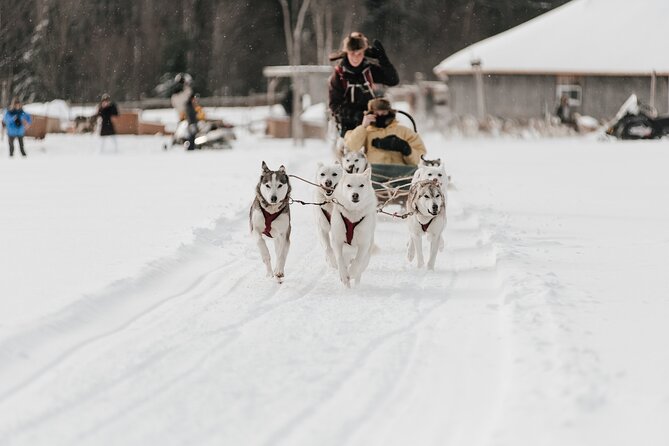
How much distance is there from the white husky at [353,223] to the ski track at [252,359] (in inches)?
5.9

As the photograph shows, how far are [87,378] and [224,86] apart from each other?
43205mm

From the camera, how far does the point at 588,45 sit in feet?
104

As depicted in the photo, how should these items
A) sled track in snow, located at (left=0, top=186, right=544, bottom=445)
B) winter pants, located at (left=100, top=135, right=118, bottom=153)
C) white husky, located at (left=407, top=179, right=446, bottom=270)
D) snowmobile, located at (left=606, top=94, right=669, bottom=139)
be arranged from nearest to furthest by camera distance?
sled track in snow, located at (left=0, top=186, right=544, bottom=445)
white husky, located at (left=407, top=179, right=446, bottom=270)
winter pants, located at (left=100, top=135, right=118, bottom=153)
snowmobile, located at (left=606, top=94, right=669, bottom=139)

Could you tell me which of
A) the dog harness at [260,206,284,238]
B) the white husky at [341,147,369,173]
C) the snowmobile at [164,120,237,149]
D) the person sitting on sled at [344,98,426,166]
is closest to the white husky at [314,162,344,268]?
the dog harness at [260,206,284,238]

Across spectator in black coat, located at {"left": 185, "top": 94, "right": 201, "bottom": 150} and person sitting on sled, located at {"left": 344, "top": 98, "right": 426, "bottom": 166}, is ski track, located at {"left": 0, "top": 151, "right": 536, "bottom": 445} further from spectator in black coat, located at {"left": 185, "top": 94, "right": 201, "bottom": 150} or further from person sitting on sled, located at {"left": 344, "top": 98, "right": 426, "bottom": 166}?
spectator in black coat, located at {"left": 185, "top": 94, "right": 201, "bottom": 150}

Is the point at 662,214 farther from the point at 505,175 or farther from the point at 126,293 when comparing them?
the point at 126,293

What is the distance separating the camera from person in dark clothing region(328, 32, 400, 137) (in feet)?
31.5

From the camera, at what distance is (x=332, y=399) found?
4.17 m

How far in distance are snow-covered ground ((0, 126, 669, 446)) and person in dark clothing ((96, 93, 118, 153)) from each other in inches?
474

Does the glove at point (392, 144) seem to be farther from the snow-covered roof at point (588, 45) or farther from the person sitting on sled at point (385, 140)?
the snow-covered roof at point (588, 45)

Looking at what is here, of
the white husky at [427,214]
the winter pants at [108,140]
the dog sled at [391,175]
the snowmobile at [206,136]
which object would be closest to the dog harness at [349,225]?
the white husky at [427,214]

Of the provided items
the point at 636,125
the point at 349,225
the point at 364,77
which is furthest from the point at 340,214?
the point at 636,125

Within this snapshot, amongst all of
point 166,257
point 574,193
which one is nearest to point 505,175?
point 574,193

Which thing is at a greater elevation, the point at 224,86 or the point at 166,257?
the point at 224,86
